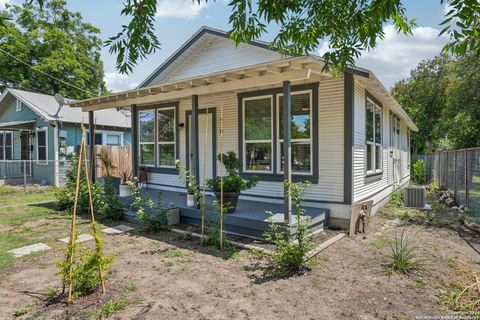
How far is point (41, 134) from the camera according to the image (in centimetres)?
1401

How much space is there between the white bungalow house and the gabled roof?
5728 mm

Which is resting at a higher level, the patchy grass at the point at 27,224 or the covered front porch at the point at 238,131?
the covered front porch at the point at 238,131

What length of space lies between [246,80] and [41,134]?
12.8m

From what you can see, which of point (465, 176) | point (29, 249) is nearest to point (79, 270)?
point (29, 249)

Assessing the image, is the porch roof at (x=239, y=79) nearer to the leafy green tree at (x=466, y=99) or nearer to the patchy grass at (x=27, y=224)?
the patchy grass at (x=27, y=224)

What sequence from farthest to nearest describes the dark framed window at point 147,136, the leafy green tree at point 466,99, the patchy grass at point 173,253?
the leafy green tree at point 466,99, the dark framed window at point 147,136, the patchy grass at point 173,253

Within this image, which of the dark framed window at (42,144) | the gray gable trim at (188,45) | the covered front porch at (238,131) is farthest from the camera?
the dark framed window at (42,144)

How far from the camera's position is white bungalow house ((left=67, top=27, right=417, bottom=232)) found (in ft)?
19.4

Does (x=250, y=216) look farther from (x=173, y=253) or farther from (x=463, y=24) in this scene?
(x=463, y=24)

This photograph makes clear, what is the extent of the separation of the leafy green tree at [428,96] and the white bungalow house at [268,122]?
21486 millimetres

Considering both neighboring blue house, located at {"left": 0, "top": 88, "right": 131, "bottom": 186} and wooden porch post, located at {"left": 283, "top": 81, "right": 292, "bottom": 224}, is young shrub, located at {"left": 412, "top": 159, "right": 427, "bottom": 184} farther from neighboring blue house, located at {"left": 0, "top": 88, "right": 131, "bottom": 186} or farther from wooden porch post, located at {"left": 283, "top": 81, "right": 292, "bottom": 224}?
neighboring blue house, located at {"left": 0, "top": 88, "right": 131, "bottom": 186}

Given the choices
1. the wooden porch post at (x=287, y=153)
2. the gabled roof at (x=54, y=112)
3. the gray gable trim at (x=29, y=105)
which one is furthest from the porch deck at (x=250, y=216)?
the gray gable trim at (x=29, y=105)

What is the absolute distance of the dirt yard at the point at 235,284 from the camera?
3025 mm

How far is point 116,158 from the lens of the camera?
10750 millimetres
